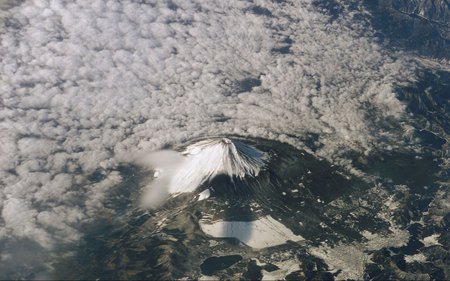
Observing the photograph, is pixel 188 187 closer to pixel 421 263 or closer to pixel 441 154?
pixel 421 263

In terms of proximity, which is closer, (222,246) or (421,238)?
(222,246)

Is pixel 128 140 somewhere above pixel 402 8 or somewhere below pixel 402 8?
below

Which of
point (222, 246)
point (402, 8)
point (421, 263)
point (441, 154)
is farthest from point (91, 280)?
point (402, 8)

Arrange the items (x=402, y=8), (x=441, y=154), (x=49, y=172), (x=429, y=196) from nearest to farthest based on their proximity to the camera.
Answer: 1. (x=49, y=172)
2. (x=429, y=196)
3. (x=441, y=154)
4. (x=402, y=8)

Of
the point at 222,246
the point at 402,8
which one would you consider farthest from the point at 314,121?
the point at 402,8

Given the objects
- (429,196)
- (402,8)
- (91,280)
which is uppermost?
(402,8)

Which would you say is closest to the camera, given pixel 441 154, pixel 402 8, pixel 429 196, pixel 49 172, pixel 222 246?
pixel 222 246

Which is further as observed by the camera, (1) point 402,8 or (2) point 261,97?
(1) point 402,8

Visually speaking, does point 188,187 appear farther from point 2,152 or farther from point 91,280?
point 2,152

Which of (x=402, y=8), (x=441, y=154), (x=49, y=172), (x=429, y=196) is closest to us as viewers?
(x=49, y=172)
